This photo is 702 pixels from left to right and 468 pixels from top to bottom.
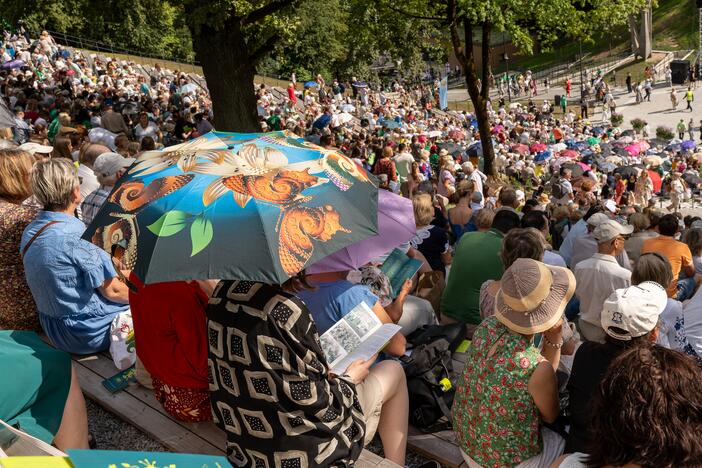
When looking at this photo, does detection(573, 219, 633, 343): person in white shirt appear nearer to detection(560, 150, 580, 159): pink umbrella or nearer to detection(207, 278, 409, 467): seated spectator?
detection(207, 278, 409, 467): seated spectator

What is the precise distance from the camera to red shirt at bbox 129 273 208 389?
327cm

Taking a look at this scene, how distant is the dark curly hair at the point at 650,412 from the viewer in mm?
2004

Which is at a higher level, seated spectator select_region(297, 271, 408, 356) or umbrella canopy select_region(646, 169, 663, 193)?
seated spectator select_region(297, 271, 408, 356)

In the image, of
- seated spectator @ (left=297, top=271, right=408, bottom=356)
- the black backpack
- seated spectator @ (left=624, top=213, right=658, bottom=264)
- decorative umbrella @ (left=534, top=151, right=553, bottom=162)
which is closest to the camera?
seated spectator @ (left=297, top=271, right=408, bottom=356)

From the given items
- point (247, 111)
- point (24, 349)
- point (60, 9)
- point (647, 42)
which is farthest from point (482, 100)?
point (647, 42)

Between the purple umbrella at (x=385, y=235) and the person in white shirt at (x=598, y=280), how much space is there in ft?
5.35

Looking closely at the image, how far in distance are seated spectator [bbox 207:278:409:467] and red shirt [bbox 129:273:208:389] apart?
0.60 metres

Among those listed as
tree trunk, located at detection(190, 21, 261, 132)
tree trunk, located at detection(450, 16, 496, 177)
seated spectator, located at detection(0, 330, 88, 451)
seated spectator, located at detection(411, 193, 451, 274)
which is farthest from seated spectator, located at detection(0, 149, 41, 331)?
tree trunk, located at detection(450, 16, 496, 177)

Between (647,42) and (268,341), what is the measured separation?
54018 millimetres

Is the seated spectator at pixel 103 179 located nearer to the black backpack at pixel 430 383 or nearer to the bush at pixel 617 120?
the black backpack at pixel 430 383

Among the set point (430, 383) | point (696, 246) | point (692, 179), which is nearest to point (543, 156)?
point (692, 179)

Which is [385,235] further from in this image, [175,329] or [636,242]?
[636,242]

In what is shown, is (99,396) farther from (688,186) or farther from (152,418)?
(688,186)

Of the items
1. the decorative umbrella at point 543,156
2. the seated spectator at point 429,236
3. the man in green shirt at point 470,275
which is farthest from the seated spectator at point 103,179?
the decorative umbrella at point 543,156
